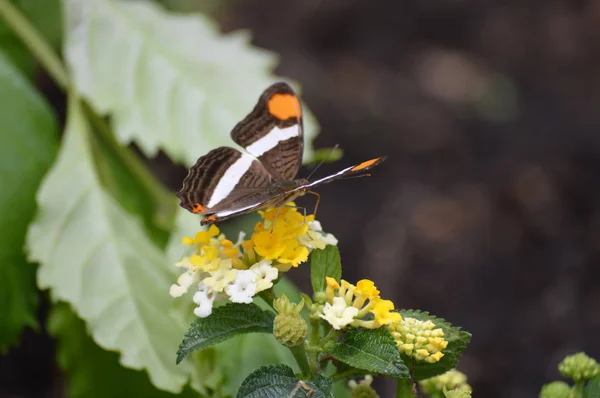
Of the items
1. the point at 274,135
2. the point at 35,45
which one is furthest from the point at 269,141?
the point at 35,45

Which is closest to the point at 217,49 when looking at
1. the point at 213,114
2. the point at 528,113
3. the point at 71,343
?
the point at 213,114

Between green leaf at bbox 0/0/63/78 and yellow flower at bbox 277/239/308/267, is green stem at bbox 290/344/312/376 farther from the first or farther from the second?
green leaf at bbox 0/0/63/78

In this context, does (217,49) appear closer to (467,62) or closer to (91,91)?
(91,91)

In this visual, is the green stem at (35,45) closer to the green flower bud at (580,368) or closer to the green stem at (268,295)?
the green stem at (268,295)

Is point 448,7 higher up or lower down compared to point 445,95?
higher up

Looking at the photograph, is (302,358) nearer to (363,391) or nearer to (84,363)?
(363,391)

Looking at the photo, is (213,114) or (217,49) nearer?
(213,114)

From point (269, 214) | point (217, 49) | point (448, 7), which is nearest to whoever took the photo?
point (269, 214)

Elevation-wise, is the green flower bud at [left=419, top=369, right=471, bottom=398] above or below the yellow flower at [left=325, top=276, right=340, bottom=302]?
below

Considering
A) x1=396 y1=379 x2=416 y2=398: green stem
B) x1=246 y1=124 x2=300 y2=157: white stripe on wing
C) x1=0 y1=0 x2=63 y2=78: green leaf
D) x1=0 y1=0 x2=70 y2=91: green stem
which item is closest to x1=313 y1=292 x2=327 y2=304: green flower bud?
x1=396 y1=379 x2=416 y2=398: green stem
